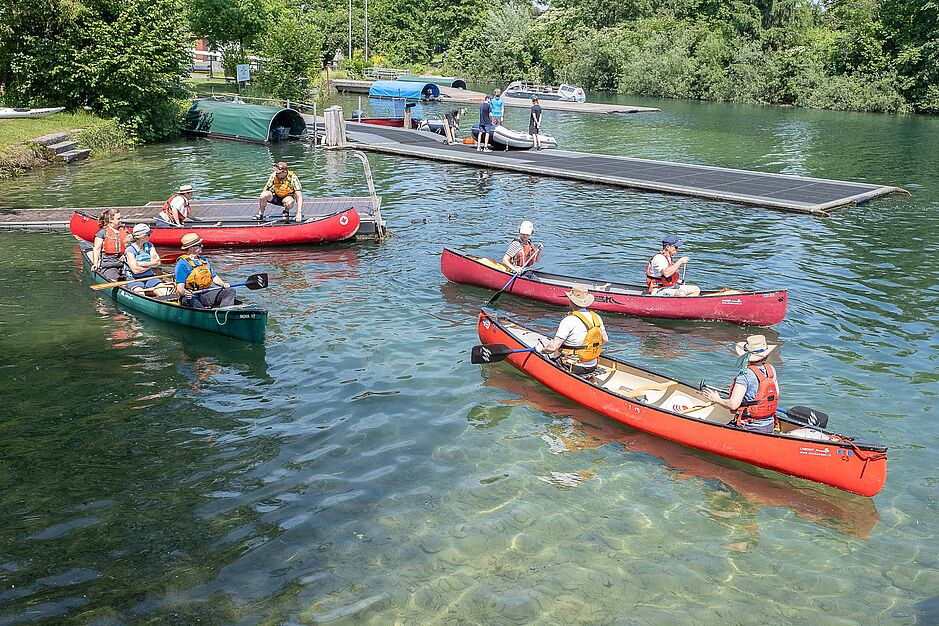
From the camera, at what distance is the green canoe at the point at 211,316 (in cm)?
1483

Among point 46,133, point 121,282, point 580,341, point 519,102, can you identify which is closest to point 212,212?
point 121,282

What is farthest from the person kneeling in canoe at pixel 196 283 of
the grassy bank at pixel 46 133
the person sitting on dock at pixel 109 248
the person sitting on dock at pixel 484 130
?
the person sitting on dock at pixel 484 130

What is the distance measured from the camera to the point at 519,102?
2692 inches

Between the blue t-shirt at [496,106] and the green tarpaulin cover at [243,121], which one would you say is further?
the green tarpaulin cover at [243,121]

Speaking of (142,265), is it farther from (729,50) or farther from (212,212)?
(729,50)

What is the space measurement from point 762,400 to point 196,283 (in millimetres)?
10676

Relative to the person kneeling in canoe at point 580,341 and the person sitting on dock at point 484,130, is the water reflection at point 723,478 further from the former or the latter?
the person sitting on dock at point 484,130

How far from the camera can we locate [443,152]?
37.2m

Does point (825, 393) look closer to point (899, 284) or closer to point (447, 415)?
point (447, 415)

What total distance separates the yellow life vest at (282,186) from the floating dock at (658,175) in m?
13.6

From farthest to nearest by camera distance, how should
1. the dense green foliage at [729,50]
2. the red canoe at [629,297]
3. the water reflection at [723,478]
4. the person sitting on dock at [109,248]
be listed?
the dense green foliage at [729,50]
the person sitting on dock at [109,248]
the red canoe at [629,297]
the water reflection at [723,478]

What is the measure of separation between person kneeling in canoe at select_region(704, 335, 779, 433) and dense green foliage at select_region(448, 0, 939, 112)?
218 feet

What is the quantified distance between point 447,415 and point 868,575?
20.8ft

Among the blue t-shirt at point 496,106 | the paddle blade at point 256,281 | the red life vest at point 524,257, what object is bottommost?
the paddle blade at point 256,281
